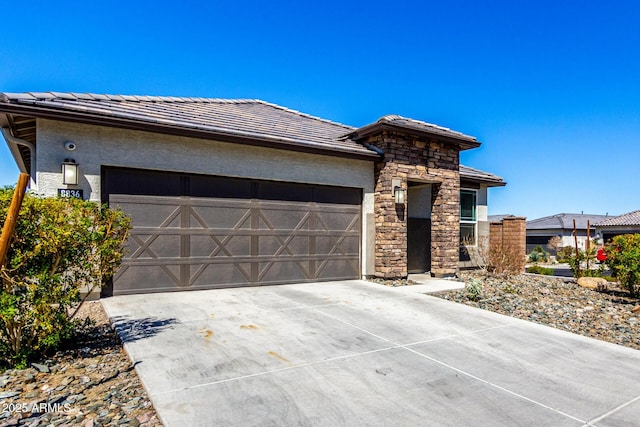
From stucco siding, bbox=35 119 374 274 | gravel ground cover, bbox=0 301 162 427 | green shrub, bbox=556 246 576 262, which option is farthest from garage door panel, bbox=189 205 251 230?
green shrub, bbox=556 246 576 262

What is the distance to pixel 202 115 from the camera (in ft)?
28.7

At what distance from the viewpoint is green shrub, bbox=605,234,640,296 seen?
8.52m

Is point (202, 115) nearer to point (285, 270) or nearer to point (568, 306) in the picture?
point (285, 270)

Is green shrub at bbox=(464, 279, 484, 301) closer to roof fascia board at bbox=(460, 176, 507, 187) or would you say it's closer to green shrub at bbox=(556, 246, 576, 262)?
roof fascia board at bbox=(460, 176, 507, 187)

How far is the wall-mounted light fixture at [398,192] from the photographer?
9.55m

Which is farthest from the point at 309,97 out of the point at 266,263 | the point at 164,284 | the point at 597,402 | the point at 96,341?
the point at 597,402

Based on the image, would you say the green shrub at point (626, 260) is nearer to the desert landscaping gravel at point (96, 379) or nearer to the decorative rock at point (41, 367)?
the desert landscaping gravel at point (96, 379)

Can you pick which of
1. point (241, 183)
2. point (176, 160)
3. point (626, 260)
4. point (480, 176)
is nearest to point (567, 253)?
point (480, 176)

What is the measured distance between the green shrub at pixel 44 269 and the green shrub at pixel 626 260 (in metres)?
11.0

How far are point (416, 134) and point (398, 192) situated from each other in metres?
1.76

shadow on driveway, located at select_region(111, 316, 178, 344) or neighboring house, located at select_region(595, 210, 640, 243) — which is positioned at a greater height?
neighboring house, located at select_region(595, 210, 640, 243)

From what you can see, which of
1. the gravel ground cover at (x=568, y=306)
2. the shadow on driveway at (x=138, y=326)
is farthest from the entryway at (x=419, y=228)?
the shadow on driveway at (x=138, y=326)

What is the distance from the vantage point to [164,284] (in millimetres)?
7543

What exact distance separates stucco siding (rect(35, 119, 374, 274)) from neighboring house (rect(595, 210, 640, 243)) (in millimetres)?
28734
